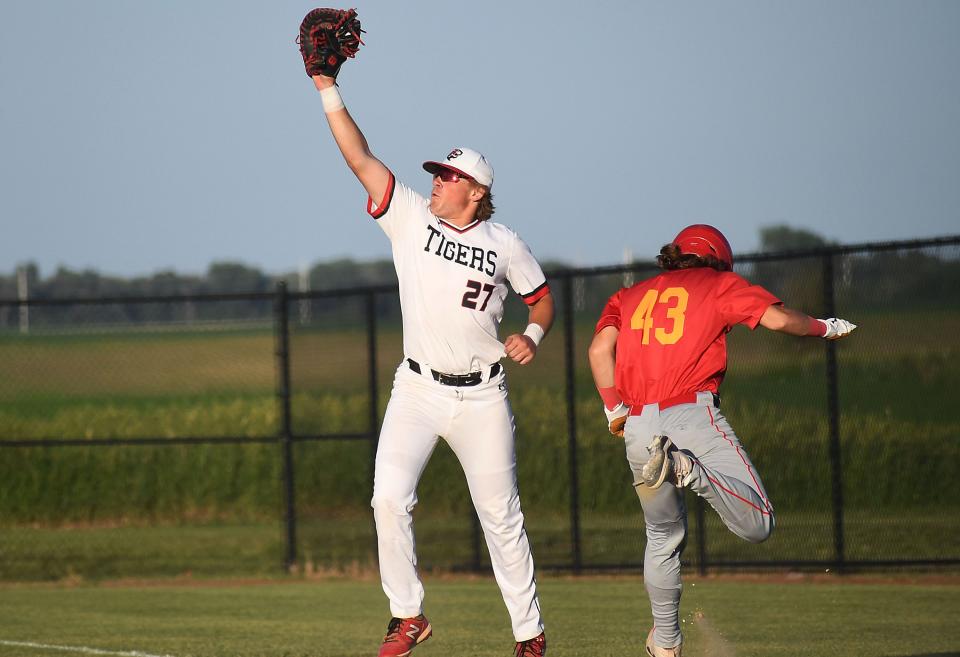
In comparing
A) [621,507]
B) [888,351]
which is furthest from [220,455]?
[888,351]

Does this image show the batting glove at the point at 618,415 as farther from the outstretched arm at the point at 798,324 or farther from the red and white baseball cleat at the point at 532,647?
the red and white baseball cleat at the point at 532,647

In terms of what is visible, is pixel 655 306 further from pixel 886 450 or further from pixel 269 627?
pixel 886 450

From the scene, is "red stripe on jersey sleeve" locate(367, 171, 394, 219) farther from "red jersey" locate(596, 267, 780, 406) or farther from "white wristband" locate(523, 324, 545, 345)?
"red jersey" locate(596, 267, 780, 406)

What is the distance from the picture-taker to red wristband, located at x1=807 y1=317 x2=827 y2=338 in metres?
6.32

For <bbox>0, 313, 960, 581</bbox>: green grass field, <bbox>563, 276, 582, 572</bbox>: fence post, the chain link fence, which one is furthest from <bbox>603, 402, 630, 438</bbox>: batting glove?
<bbox>0, 313, 960, 581</bbox>: green grass field

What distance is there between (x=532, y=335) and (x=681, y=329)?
3.23 ft

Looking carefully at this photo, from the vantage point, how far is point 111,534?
1948 centimetres

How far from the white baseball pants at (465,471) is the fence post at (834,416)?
5.72 metres

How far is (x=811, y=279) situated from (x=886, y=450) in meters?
2.46

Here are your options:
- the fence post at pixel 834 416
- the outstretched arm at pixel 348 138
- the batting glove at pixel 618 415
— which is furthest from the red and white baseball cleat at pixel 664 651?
the fence post at pixel 834 416

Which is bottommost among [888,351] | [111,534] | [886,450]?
[111,534]

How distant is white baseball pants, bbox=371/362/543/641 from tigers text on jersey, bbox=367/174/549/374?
162mm

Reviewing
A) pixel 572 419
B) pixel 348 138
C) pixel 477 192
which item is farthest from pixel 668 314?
pixel 572 419

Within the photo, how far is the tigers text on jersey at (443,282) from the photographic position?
6.99m
